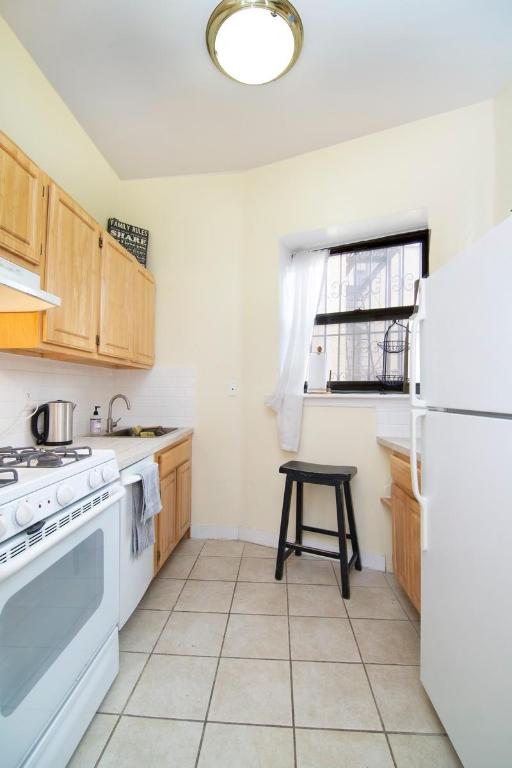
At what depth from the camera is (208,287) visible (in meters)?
2.72

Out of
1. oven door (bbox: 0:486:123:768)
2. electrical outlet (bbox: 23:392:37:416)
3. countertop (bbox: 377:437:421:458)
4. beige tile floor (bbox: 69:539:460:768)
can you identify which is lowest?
beige tile floor (bbox: 69:539:460:768)

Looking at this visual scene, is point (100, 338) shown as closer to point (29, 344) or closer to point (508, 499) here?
point (29, 344)

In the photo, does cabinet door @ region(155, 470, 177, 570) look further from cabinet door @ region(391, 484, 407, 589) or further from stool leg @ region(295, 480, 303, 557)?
cabinet door @ region(391, 484, 407, 589)

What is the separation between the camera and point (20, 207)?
142 cm

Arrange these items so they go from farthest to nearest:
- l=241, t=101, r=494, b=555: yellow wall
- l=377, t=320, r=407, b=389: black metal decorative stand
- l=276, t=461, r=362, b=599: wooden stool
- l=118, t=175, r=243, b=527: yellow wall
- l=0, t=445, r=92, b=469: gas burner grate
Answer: l=118, t=175, r=243, b=527: yellow wall, l=377, t=320, r=407, b=389: black metal decorative stand, l=241, t=101, r=494, b=555: yellow wall, l=276, t=461, r=362, b=599: wooden stool, l=0, t=445, r=92, b=469: gas burner grate

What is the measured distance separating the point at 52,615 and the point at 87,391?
5.56ft

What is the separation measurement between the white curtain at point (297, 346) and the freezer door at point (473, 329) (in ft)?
4.18

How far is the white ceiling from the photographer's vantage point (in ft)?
5.05

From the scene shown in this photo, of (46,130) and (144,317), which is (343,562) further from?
(46,130)

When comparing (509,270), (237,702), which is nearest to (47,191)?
(509,270)

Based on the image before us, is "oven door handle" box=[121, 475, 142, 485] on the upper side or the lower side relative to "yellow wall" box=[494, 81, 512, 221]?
lower

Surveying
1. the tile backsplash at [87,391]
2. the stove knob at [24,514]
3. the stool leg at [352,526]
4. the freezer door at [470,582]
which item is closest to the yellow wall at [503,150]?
the freezer door at [470,582]

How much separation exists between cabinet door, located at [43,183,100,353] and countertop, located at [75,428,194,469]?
552 millimetres

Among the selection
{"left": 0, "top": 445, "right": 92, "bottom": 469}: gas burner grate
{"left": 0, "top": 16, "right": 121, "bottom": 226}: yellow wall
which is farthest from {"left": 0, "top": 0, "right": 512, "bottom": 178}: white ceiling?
{"left": 0, "top": 445, "right": 92, "bottom": 469}: gas burner grate
